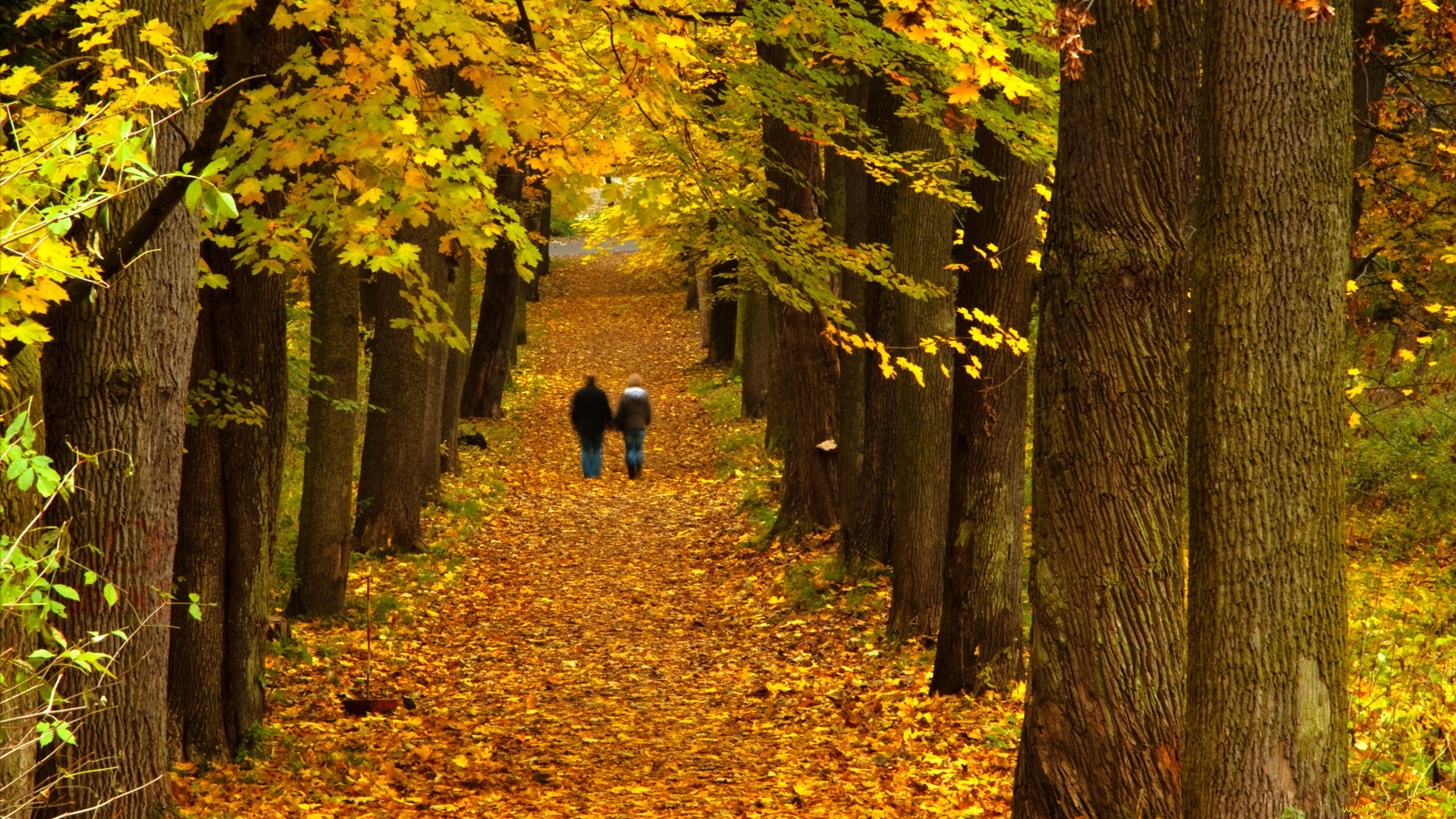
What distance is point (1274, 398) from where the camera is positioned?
4016 mm

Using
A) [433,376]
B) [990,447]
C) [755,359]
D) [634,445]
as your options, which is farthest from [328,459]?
[755,359]

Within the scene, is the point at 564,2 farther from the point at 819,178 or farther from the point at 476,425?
the point at 476,425

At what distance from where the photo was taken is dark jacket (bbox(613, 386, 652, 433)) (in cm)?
1947

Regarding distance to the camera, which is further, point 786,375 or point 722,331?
point 722,331

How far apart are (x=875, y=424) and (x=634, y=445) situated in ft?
29.3

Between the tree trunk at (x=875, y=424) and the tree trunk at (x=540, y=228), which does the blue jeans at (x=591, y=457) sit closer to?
the tree trunk at (x=540, y=228)

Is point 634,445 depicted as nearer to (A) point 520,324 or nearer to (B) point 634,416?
(B) point 634,416

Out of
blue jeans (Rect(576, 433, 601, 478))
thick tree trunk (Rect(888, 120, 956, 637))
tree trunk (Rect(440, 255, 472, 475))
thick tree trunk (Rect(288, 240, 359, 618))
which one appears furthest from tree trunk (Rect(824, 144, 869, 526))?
blue jeans (Rect(576, 433, 601, 478))

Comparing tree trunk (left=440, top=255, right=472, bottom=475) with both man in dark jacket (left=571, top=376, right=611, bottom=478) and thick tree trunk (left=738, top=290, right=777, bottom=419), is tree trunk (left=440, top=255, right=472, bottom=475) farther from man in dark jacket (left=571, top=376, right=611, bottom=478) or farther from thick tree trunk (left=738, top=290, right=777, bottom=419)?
thick tree trunk (left=738, top=290, right=777, bottom=419)

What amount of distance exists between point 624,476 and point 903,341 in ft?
37.8

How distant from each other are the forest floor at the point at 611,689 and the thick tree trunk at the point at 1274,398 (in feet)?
7.81

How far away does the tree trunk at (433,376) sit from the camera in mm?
12742

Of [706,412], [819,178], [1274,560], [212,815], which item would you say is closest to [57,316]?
[212,815]

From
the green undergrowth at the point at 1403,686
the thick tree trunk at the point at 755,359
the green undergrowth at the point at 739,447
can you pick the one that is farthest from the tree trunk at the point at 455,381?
the green undergrowth at the point at 1403,686
